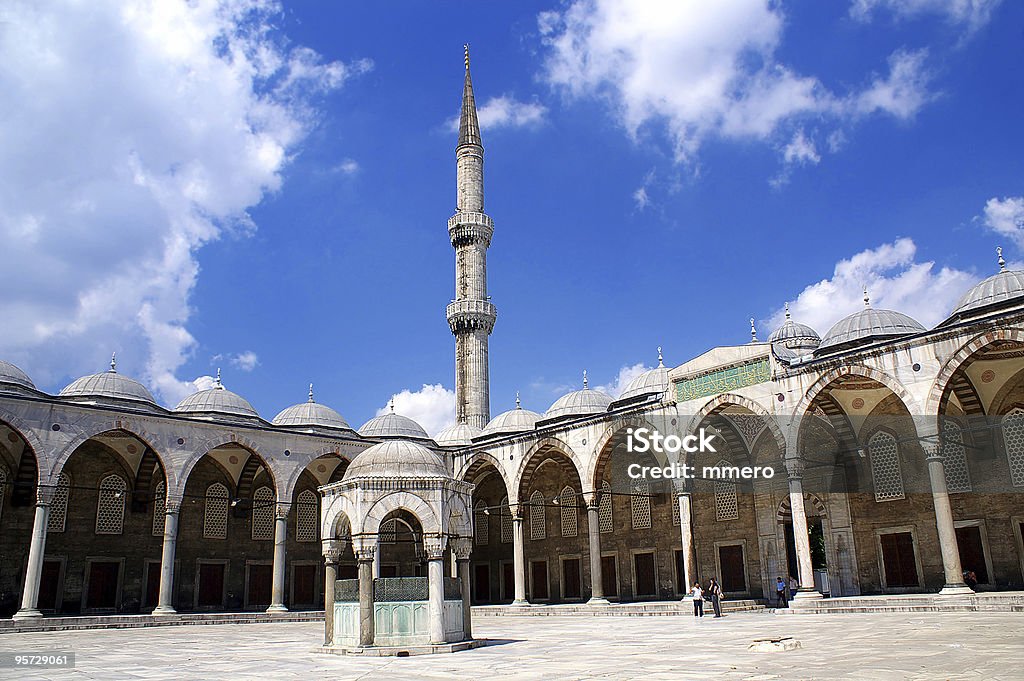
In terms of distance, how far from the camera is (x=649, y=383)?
97.7 feet

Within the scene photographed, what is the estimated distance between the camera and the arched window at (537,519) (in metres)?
29.6

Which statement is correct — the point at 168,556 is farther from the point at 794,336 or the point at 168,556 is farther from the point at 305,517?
the point at 794,336

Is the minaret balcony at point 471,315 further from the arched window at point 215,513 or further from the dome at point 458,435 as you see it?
the arched window at point 215,513

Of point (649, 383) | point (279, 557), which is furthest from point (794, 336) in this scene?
point (279, 557)

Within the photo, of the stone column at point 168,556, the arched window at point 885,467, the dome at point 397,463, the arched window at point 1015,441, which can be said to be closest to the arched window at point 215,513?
the stone column at point 168,556

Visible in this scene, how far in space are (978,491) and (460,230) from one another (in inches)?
857

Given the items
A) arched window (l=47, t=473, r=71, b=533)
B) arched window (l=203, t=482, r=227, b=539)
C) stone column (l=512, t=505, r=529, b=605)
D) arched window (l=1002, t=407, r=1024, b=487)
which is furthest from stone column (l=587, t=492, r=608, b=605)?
arched window (l=47, t=473, r=71, b=533)

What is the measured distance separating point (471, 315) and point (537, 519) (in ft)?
28.9

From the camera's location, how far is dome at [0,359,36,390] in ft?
84.8

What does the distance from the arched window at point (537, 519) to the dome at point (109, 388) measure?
539 inches

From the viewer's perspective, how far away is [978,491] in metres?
20.5

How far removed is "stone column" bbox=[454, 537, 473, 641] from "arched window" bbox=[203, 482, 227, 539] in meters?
17.9

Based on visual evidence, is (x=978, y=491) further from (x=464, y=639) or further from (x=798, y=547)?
(x=464, y=639)

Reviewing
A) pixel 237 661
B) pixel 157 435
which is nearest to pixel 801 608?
pixel 237 661
